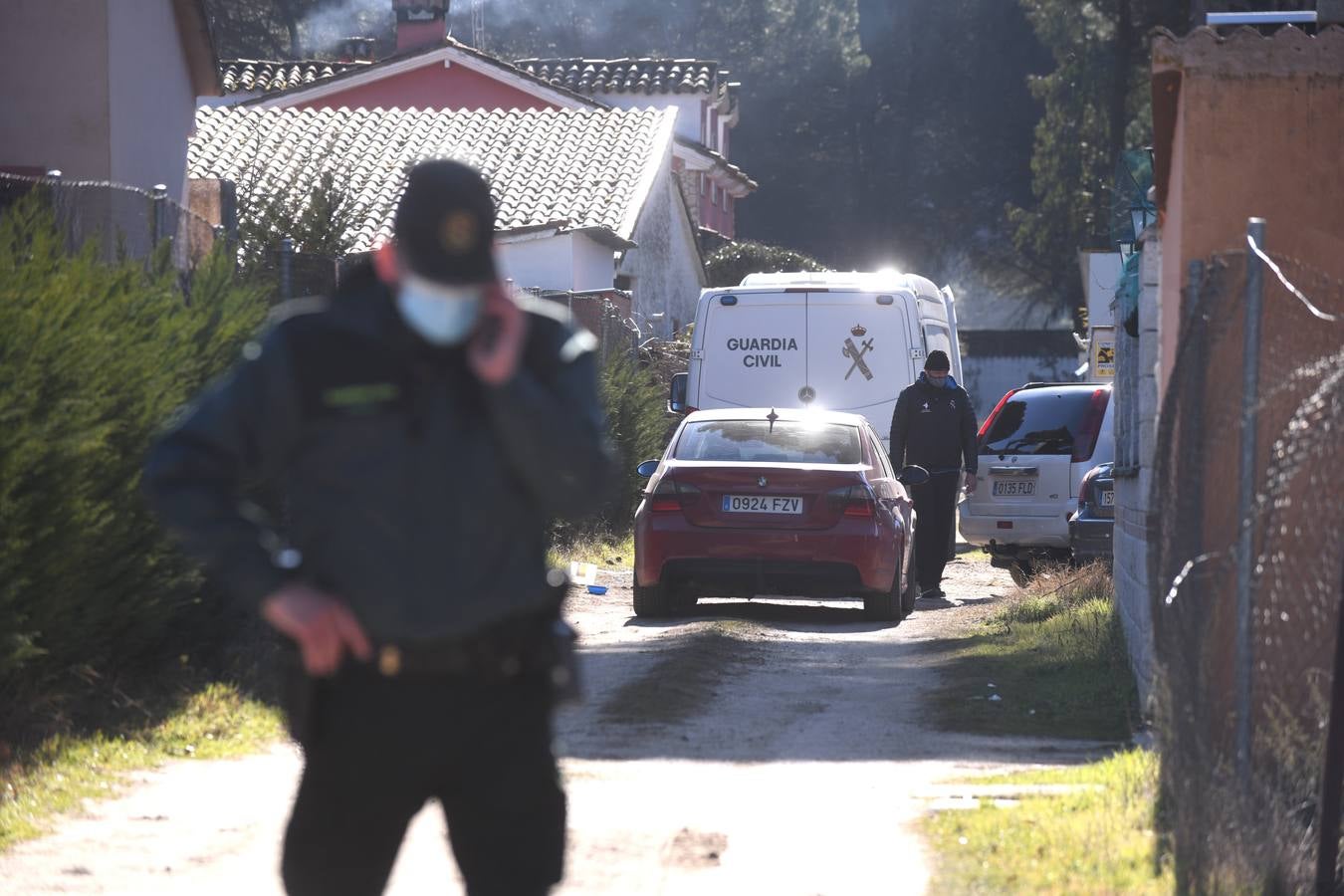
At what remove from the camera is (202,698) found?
29.9ft

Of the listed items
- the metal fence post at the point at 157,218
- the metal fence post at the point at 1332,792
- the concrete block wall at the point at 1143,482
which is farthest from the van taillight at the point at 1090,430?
the metal fence post at the point at 1332,792

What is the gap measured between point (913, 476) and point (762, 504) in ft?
4.90

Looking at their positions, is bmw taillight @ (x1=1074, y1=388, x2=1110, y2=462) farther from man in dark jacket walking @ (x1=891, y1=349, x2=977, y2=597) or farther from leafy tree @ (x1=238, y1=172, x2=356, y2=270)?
leafy tree @ (x1=238, y1=172, x2=356, y2=270)

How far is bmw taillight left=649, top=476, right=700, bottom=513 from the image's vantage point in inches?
538

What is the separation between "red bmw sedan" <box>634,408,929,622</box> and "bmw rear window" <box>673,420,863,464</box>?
0.04ft

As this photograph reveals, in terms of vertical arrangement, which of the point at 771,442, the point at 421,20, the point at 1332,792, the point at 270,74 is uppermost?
the point at 421,20

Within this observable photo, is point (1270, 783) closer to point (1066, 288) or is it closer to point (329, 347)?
point (329, 347)

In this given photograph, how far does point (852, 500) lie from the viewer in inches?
534

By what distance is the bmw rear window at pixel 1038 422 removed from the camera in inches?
675

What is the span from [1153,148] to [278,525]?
4.91 meters

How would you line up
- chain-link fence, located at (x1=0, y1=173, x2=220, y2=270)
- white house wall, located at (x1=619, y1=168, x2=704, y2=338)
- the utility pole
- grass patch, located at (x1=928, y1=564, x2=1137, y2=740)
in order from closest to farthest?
1. grass patch, located at (x1=928, y1=564, x2=1137, y2=740)
2. chain-link fence, located at (x1=0, y1=173, x2=220, y2=270)
3. white house wall, located at (x1=619, y1=168, x2=704, y2=338)
4. the utility pole

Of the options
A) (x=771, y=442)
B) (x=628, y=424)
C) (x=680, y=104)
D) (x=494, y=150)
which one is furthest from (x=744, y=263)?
(x=771, y=442)

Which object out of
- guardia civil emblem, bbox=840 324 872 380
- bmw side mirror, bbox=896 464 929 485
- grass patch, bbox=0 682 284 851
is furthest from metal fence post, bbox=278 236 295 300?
guardia civil emblem, bbox=840 324 872 380

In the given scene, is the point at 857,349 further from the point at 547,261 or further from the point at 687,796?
the point at 547,261
